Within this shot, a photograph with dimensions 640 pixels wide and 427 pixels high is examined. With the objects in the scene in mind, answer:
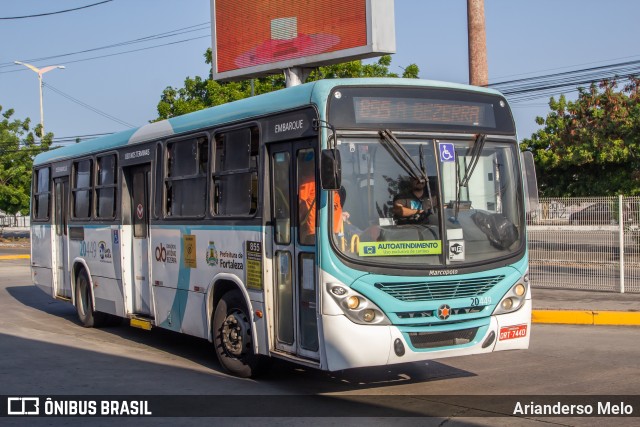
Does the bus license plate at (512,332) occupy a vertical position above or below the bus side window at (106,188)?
below

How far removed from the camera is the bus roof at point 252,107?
796 cm

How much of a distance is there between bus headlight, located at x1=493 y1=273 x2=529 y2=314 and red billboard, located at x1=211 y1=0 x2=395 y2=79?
9.00 metres

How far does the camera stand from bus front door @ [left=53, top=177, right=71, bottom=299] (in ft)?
47.1

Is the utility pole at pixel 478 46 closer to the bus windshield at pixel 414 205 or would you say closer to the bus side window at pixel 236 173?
the bus side window at pixel 236 173

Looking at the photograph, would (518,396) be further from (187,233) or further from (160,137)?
(160,137)

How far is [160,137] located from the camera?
11023mm

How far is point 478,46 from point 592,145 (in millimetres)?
9620

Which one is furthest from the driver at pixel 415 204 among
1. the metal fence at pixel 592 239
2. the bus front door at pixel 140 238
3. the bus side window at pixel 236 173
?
the metal fence at pixel 592 239

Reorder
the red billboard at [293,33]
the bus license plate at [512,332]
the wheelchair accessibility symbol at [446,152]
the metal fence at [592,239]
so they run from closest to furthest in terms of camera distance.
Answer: the wheelchair accessibility symbol at [446,152] → the bus license plate at [512,332] → the metal fence at [592,239] → the red billboard at [293,33]

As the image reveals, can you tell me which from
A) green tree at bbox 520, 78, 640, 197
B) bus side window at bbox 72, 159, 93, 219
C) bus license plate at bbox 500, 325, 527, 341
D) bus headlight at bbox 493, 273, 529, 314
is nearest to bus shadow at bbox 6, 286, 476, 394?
bus license plate at bbox 500, 325, 527, 341

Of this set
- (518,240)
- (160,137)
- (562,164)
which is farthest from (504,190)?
(562,164)

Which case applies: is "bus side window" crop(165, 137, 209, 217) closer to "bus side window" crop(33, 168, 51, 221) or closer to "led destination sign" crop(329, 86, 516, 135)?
"led destination sign" crop(329, 86, 516, 135)

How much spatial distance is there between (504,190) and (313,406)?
2.89 m

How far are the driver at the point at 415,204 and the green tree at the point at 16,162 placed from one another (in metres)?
47.0
